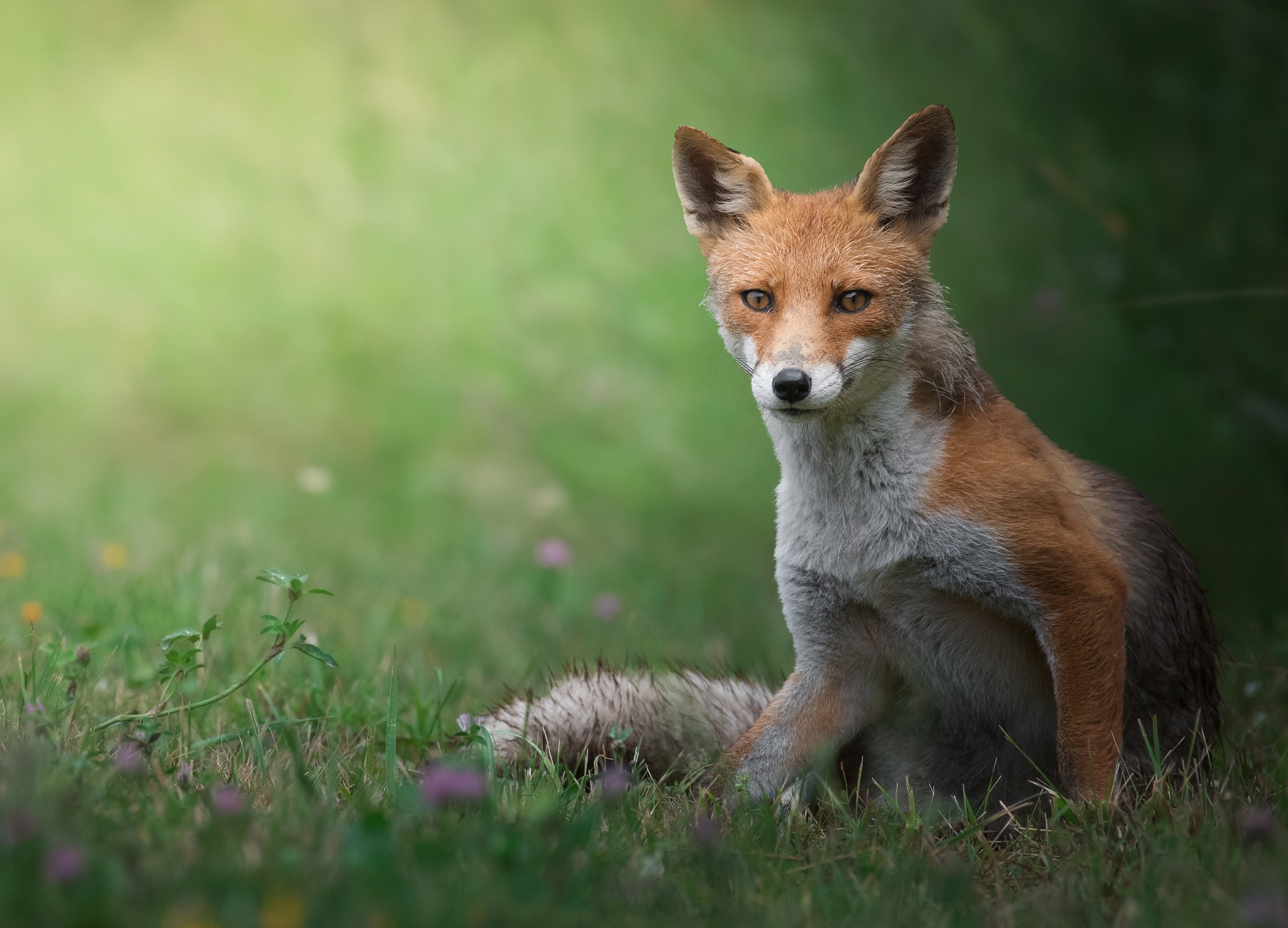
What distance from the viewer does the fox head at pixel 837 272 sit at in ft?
9.96

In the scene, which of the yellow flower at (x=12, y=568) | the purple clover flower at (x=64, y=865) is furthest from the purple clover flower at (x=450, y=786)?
the yellow flower at (x=12, y=568)

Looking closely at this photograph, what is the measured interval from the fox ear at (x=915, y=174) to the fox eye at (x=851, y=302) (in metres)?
0.32

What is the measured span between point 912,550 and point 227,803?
177cm

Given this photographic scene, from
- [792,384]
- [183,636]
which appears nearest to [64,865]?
[183,636]

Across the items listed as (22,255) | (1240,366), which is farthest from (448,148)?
(1240,366)

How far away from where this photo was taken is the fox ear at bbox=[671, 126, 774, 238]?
11.3 feet

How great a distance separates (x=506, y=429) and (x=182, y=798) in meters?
5.52

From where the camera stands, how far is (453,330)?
27.4 feet

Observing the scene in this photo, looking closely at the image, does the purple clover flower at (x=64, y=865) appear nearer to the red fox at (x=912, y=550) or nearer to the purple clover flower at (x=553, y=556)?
the red fox at (x=912, y=550)

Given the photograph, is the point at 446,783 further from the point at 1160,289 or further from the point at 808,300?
the point at 1160,289

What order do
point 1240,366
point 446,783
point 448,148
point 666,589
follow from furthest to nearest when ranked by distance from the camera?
point 448,148 → point 1240,366 → point 666,589 → point 446,783

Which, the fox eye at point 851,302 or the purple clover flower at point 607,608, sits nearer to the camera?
the fox eye at point 851,302

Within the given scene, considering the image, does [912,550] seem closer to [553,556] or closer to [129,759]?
[129,759]

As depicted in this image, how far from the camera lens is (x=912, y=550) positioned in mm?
3100
